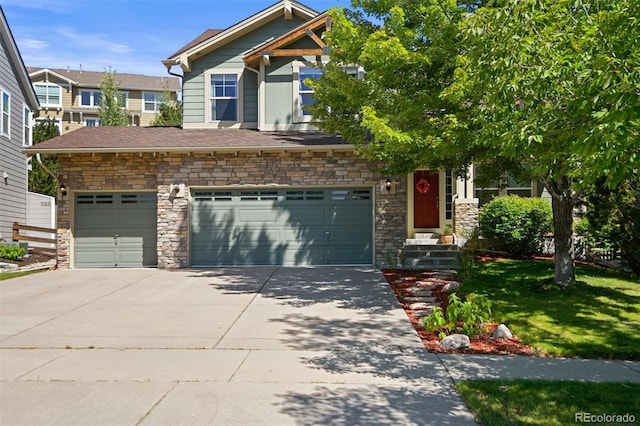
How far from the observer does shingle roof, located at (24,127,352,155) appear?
13.9 meters

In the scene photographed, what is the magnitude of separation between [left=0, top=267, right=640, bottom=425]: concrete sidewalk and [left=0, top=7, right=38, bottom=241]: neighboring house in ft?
31.9

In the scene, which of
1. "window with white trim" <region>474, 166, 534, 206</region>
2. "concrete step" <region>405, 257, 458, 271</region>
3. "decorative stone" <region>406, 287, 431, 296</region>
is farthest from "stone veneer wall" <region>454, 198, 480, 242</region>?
"decorative stone" <region>406, 287, 431, 296</region>

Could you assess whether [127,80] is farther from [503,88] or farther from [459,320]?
[503,88]

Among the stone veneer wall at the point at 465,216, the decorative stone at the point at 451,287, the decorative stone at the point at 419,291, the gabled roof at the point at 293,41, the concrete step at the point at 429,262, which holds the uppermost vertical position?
the gabled roof at the point at 293,41

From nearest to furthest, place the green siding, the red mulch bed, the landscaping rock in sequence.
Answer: the red mulch bed → the landscaping rock → the green siding

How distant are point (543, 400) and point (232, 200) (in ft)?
36.5

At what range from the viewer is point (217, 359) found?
605 centimetres

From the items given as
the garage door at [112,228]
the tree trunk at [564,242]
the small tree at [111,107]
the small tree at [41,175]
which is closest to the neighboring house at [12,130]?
the small tree at [41,175]

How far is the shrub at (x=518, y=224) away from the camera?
14672 mm

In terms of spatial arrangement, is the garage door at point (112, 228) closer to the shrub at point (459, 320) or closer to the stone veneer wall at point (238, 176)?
the stone veneer wall at point (238, 176)

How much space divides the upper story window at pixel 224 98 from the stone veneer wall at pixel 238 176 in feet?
7.58

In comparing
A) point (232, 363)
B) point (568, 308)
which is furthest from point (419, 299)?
point (232, 363)

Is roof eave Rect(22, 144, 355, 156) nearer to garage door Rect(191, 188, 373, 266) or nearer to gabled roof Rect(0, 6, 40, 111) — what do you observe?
garage door Rect(191, 188, 373, 266)

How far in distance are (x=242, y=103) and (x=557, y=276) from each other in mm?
10542
